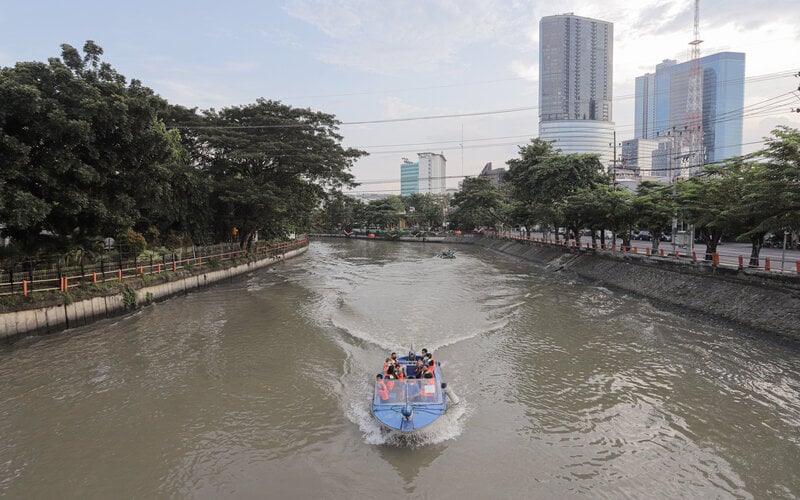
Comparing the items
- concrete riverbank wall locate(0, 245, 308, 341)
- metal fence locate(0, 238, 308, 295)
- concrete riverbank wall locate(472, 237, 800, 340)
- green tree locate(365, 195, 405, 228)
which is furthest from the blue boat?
green tree locate(365, 195, 405, 228)

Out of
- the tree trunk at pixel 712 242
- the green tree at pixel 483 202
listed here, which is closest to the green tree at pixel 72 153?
the tree trunk at pixel 712 242

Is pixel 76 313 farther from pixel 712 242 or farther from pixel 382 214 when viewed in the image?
pixel 382 214

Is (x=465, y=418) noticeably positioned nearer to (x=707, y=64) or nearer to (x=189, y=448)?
(x=189, y=448)

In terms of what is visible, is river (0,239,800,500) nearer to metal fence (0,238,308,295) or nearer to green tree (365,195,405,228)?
metal fence (0,238,308,295)

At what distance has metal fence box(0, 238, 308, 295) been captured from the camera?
20.6m

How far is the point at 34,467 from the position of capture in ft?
34.2

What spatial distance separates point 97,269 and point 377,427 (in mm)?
21460

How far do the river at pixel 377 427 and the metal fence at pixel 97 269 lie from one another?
2.84 metres

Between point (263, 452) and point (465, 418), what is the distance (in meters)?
5.75

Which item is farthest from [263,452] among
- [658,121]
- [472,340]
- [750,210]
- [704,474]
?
[658,121]

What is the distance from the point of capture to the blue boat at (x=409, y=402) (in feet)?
36.6

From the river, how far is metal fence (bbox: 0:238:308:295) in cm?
284

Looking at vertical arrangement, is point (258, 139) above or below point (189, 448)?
above

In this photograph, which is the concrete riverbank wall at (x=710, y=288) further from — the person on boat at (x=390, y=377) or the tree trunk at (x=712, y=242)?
the person on boat at (x=390, y=377)
